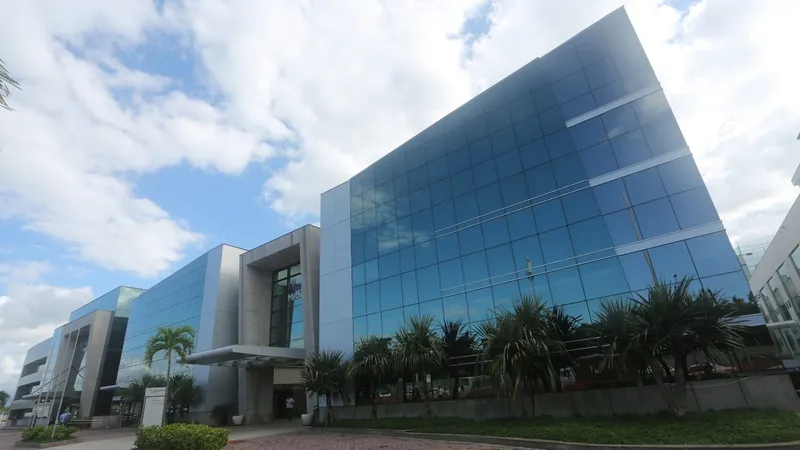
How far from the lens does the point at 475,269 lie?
21156 mm

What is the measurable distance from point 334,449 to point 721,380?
43.9 ft

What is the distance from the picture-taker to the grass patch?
10023 mm

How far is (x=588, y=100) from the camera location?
63.8 ft

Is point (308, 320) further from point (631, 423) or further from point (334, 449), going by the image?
point (631, 423)

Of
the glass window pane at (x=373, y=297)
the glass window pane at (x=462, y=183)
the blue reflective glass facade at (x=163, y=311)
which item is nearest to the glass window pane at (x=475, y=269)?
the glass window pane at (x=462, y=183)

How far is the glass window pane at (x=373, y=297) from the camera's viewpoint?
82.3 ft

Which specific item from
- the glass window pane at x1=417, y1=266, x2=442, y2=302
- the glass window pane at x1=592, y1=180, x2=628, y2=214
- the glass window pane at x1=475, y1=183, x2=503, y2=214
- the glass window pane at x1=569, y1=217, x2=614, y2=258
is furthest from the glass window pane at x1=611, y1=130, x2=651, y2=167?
the glass window pane at x1=417, y1=266, x2=442, y2=302

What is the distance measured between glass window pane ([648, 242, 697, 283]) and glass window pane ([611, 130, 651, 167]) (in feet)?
13.0

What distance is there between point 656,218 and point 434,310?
37.1ft

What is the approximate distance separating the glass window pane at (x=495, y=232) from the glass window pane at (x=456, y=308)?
10.3 ft

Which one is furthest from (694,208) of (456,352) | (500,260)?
(456,352)

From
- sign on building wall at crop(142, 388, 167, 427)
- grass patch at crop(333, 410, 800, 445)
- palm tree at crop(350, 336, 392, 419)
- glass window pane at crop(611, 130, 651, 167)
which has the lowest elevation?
grass patch at crop(333, 410, 800, 445)

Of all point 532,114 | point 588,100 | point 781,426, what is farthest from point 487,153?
point 781,426

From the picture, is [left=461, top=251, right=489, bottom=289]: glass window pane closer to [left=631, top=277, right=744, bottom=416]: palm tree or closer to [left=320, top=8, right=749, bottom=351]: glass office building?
[left=320, top=8, right=749, bottom=351]: glass office building
